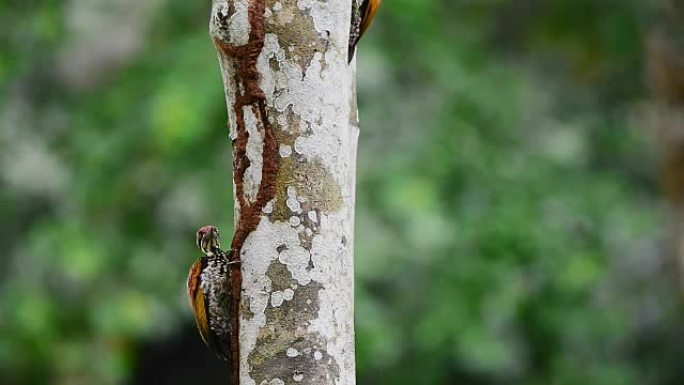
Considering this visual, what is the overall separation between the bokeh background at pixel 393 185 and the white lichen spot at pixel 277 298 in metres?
3.29

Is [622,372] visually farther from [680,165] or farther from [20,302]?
[20,302]

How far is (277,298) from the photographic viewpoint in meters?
2.31

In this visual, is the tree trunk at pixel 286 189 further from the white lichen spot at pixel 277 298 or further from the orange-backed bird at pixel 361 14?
the orange-backed bird at pixel 361 14

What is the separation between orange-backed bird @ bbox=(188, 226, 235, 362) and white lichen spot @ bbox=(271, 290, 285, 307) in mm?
120

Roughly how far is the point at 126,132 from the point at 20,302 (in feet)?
3.21

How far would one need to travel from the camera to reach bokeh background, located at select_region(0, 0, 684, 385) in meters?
6.00

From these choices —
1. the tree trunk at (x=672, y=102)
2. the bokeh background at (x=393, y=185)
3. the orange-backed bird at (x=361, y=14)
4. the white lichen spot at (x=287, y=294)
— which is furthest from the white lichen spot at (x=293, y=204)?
the tree trunk at (x=672, y=102)

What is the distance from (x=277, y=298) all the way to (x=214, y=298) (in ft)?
0.82

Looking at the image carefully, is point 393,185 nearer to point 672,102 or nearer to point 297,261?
point 672,102

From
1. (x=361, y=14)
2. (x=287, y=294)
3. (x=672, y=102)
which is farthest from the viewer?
(x=672, y=102)

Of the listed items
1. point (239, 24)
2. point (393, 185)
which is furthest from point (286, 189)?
point (393, 185)

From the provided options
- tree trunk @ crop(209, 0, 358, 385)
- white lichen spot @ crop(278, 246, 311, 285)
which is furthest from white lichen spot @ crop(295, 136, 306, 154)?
white lichen spot @ crop(278, 246, 311, 285)

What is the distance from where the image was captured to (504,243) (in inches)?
240

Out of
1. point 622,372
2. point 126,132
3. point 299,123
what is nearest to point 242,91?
point 299,123
